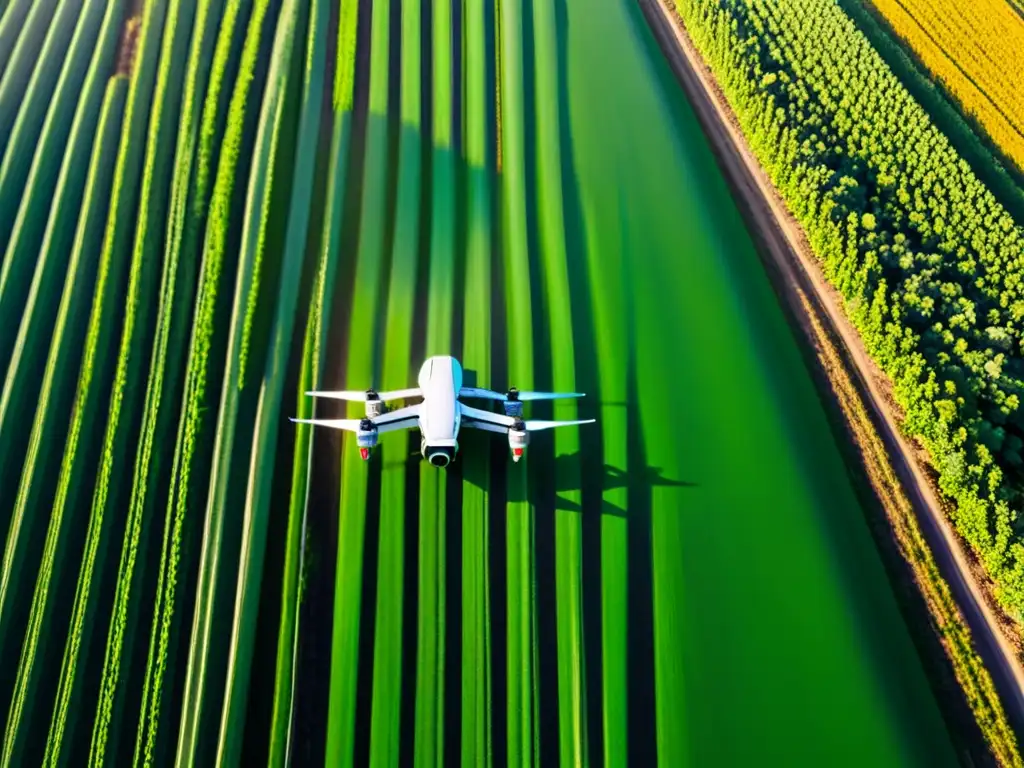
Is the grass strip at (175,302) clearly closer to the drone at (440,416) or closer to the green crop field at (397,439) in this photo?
the green crop field at (397,439)

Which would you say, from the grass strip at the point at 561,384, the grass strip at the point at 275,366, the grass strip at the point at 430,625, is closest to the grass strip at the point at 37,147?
the grass strip at the point at 275,366

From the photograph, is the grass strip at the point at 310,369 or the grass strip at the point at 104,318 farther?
the grass strip at the point at 104,318

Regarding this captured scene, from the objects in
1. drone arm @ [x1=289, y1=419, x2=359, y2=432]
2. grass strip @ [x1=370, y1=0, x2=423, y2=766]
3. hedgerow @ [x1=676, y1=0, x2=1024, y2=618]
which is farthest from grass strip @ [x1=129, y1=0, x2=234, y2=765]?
hedgerow @ [x1=676, y1=0, x2=1024, y2=618]

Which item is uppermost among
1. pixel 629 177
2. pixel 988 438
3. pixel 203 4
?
pixel 203 4

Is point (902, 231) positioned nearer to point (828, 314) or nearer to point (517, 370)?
point (828, 314)

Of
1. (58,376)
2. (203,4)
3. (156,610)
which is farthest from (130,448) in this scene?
(203,4)

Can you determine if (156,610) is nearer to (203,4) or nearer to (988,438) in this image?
(988,438)
